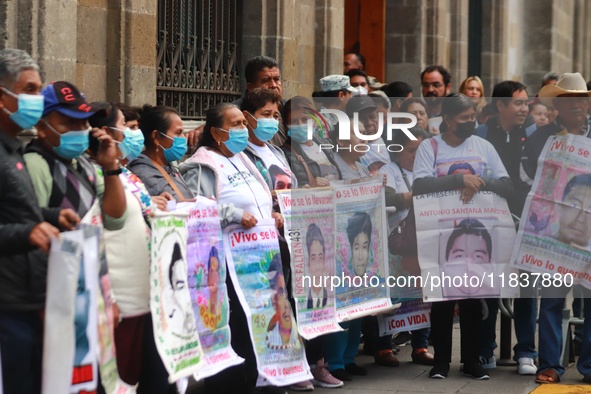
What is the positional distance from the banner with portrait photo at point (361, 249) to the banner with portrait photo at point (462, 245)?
271 mm

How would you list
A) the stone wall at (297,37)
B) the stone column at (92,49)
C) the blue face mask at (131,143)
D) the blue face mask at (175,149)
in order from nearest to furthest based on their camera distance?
the blue face mask at (131,143)
the blue face mask at (175,149)
the stone column at (92,49)
the stone wall at (297,37)

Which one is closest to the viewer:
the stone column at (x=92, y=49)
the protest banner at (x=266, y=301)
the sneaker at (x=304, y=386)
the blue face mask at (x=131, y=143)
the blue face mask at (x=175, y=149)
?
the blue face mask at (x=131, y=143)

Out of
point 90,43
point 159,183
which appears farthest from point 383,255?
point 90,43

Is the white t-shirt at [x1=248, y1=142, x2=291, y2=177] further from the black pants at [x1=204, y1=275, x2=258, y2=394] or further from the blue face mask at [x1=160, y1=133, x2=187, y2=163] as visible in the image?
the black pants at [x1=204, y1=275, x2=258, y2=394]

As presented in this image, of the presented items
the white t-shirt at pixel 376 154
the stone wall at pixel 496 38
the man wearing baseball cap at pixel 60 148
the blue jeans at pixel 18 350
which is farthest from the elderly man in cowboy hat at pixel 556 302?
the stone wall at pixel 496 38

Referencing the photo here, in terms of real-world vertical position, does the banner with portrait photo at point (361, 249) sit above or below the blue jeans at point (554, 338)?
above

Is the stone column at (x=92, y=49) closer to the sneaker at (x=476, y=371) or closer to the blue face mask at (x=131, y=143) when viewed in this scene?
the blue face mask at (x=131, y=143)

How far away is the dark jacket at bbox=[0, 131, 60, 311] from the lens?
575 centimetres

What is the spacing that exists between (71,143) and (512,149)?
4.20m

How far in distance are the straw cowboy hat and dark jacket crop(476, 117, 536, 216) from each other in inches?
10.3

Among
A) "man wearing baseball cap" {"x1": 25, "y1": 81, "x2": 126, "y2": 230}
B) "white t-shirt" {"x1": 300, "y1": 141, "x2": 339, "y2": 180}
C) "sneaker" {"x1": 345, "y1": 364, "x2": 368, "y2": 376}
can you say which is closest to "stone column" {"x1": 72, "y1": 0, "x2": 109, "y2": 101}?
"white t-shirt" {"x1": 300, "y1": 141, "x2": 339, "y2": 180}

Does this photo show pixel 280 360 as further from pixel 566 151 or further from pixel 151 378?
pixel 566 151

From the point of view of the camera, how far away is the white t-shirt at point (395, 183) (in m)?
9.38

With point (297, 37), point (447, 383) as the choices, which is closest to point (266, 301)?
point (447, 383)
